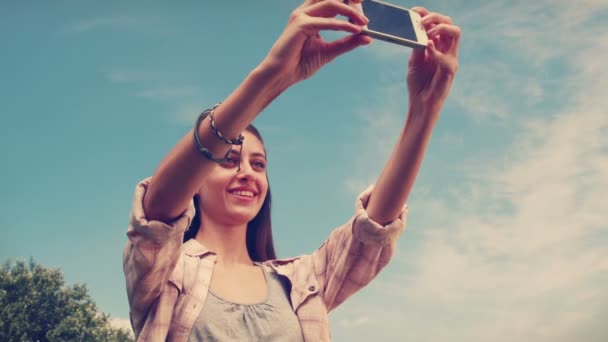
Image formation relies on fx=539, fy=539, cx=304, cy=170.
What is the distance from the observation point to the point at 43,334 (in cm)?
2106

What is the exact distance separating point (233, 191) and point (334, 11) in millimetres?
1483

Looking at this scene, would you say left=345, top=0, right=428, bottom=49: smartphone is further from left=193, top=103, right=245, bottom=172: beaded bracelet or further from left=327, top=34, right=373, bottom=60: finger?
left=193, top=103, right=245, bottom=172: beaded bracelet

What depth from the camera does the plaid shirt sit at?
264 cm

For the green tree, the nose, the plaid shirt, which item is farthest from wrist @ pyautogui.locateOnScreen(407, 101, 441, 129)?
the green tree

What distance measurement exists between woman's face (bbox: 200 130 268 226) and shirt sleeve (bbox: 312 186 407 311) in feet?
1.94

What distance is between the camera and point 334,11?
241 centimetres

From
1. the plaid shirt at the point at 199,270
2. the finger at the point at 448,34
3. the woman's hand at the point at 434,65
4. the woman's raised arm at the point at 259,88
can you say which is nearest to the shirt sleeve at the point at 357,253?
the plaid shirt at the point at 199,270

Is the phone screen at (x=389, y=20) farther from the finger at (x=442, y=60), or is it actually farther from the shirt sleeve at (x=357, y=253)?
the shirt sleeve at (x=357, y=253)

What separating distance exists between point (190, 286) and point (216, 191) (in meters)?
0.68

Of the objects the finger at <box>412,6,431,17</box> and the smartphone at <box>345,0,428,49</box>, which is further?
the finger at <box>412,6,431,17</box>

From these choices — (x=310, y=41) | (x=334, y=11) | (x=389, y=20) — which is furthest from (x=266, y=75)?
(x=389, y=20)

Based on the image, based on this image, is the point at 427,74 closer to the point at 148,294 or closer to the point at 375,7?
the point at 375,7

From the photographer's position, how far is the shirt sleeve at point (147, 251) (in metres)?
2.57

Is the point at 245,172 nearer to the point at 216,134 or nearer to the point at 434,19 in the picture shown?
the point at 216,134
